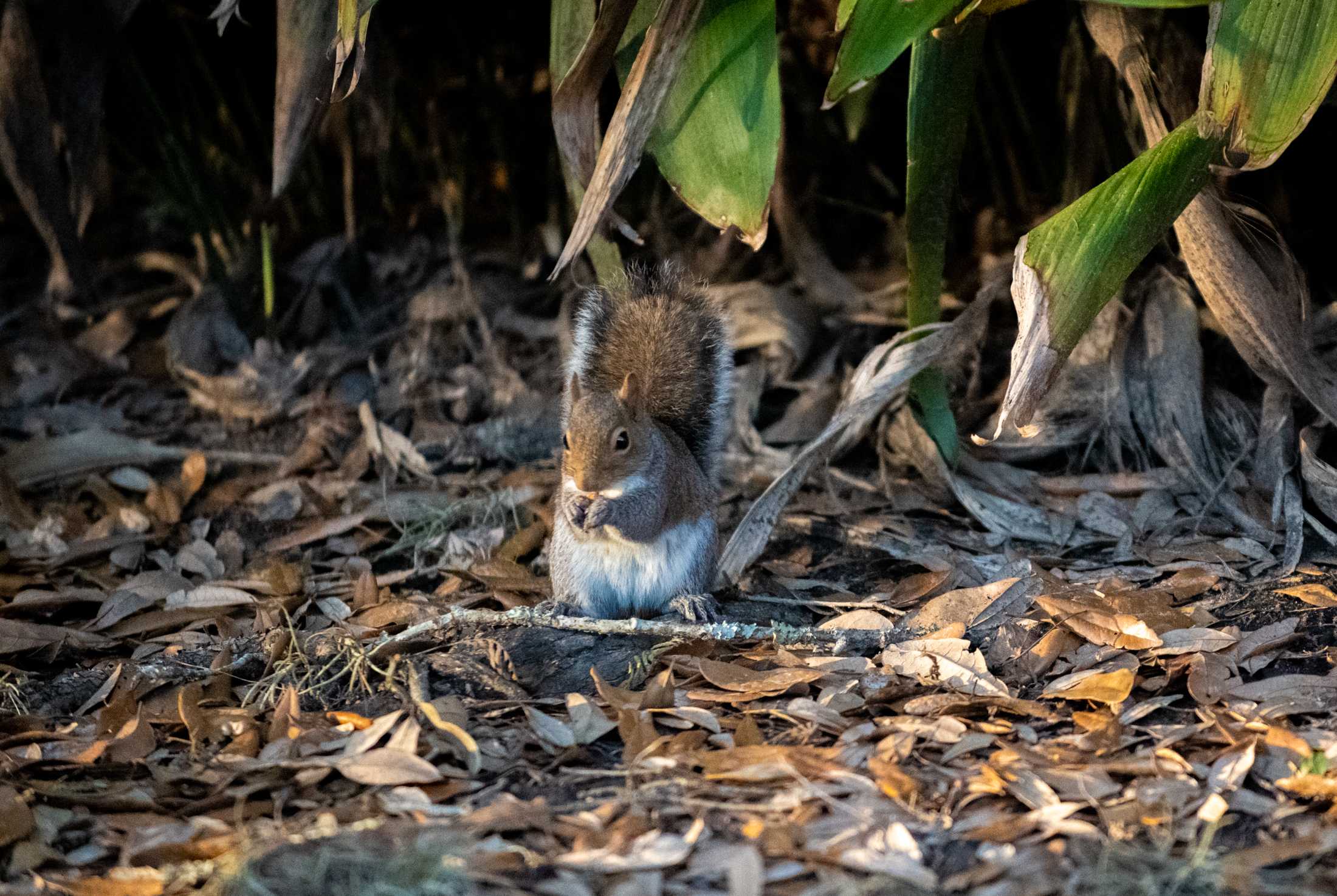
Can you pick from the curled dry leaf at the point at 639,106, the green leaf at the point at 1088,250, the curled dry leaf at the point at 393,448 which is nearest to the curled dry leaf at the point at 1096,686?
the green leaf at the point at 1088,250

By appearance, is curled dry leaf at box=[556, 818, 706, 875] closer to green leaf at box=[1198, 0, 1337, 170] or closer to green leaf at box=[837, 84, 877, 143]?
green leaf at box=[1198, 0, 1337, 170]

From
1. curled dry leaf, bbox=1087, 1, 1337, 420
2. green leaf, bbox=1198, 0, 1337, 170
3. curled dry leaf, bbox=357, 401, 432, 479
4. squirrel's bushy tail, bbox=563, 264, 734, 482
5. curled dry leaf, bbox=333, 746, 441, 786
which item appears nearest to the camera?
curled dry leaf, bbox=333, 746, 441, 786

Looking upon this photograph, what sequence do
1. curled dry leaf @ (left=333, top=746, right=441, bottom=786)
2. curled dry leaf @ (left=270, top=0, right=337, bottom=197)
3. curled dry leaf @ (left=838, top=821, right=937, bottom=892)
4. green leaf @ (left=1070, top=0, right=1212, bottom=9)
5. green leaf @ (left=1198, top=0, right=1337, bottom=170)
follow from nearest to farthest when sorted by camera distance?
curled dry leaf @ (left=838, top=821, right=937, bottom=892)
curled dry leaf @ (left=333, top=746, right=441, bottom=786)
green leaf @ (left=1070, top=0, right=1212, bottom=9)
green leaf @ (left=1198, top=0, right=1337, bottom=170)
curled dry leaf @ (left=270, top=0, right=337, bottom=197)

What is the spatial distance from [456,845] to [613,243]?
1.90 m

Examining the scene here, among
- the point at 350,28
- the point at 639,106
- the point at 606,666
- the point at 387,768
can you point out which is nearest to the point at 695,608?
the point at 606,666

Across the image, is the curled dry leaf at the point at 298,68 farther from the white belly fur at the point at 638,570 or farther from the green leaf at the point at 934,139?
the green leaf at the point at 934,139

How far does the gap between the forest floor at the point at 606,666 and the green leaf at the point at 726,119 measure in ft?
3.06

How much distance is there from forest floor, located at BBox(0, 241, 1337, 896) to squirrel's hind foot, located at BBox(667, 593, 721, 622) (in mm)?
87

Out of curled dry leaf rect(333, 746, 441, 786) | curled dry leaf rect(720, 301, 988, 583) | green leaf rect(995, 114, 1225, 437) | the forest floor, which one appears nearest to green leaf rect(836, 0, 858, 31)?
green leaf rect(995, 114, 1225, 437)

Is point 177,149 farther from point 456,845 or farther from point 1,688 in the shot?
point 456,845

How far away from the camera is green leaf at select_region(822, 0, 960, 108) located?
2480mm

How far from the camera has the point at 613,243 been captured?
3457 mm

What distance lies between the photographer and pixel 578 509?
9.26 ft

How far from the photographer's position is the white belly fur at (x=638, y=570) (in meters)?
2.91
